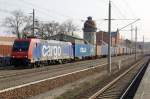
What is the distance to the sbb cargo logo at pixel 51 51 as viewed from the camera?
45438mm

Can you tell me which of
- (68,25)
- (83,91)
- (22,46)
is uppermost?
(68,25)

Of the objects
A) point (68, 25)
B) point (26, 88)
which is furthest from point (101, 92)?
point (68, 25)

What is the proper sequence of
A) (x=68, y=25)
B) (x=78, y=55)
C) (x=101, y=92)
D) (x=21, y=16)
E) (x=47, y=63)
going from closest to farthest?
(x=101, y=92), (x=47, y=63), (x=78, y=55), (x=21, y=16), (x=68, y=25)

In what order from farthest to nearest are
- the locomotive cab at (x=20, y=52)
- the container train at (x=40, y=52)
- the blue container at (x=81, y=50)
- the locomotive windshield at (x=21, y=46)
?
the blue container at (x=81, y=50)
the locomotive windshield at (x=21, y=46)
the container train at (x=40, y=52)
the locomotive cab at (x=20, y=52)

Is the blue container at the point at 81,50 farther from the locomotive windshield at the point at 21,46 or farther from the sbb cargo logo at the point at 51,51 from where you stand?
the locomotive windshield at the point at 21,46

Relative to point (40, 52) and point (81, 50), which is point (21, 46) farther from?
point (81, 50)

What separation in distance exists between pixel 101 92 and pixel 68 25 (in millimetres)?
116892

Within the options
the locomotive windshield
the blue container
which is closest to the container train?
the locomotive windshield

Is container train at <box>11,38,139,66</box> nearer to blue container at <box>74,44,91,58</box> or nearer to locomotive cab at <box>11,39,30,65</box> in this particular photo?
locomotive cab at <box>11,39,30,65</box>

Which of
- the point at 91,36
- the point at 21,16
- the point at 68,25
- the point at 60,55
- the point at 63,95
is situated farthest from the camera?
the point at 68,25

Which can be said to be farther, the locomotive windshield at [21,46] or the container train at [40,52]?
the locomotive windshield at [21,46]

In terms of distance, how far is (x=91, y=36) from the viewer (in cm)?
12562

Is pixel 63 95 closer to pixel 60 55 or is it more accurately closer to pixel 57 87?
pixel 57 87

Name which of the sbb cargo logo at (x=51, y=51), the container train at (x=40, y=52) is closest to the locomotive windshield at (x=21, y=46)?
the container train at (x=40, y=52)
